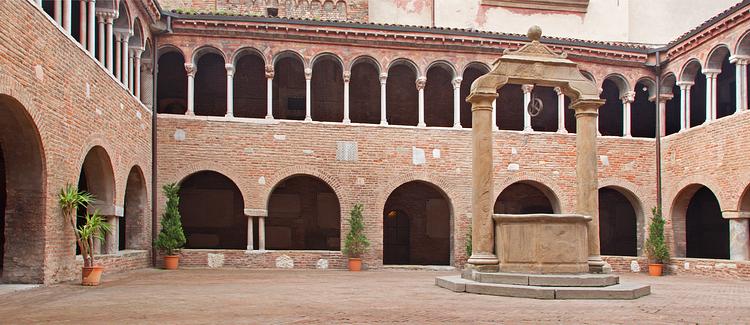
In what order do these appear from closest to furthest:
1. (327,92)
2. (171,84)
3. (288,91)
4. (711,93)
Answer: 1. (711,93)
2. (171,84)
3. (288,91)
4. (327,92)

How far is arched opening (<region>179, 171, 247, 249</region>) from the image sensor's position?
79.3 ft

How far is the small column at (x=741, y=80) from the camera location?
19938 mm

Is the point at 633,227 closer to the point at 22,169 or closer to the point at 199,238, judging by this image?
the point at 199,238

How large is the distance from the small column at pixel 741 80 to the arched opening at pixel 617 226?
7.30m

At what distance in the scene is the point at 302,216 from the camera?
81.7 ft

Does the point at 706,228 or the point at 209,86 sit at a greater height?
the point at 209,86

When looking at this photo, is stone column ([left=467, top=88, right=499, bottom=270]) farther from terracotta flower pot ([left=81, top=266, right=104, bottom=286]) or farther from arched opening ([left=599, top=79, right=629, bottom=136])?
arched opening ([left=599, top=79, right=629, bottom=136])

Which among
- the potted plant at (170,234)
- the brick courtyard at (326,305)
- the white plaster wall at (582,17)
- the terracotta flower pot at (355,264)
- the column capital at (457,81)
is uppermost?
the white plaster wall at (582,17)

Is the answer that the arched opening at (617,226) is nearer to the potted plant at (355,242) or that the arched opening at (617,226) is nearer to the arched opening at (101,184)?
the potted plant at (355,242)

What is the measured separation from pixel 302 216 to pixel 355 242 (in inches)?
172

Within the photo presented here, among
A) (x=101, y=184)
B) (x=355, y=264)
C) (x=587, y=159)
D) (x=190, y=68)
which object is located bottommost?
(x=355, y=264)

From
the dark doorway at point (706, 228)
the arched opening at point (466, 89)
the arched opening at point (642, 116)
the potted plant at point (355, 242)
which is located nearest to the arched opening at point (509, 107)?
the arched opening at point (466, 89)

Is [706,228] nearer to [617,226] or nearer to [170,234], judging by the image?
[617,226]

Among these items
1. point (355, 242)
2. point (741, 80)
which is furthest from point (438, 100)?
point (741, 80)
